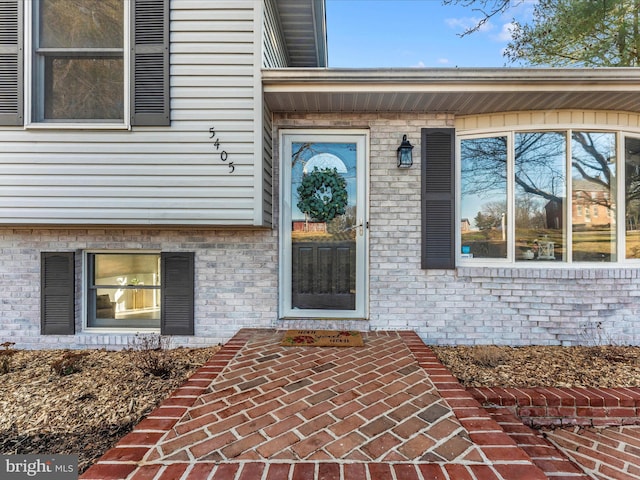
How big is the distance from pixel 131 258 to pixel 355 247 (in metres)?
2.50

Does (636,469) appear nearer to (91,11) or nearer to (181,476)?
(181,476)

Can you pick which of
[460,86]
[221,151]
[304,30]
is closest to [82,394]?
[221,151]

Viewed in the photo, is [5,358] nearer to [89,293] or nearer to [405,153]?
[89,293]

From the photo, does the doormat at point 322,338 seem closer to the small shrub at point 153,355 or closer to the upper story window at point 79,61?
the small shrub at point 153,355

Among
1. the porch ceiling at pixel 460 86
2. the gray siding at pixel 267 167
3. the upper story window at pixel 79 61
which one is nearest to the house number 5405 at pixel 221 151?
the gray siding at pixel 267 167

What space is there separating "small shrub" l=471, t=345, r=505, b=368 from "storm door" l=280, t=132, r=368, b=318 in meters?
1.18

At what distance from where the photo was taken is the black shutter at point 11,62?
9.52 ft

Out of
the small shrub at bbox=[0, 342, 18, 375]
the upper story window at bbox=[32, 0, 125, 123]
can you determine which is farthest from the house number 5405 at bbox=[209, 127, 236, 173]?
the small shrub at bbox=[0, 342, 18, 375]

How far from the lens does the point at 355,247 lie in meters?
3.38

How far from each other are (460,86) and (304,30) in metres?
2.34

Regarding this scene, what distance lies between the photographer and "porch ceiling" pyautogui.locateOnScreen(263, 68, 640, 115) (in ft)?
9.16

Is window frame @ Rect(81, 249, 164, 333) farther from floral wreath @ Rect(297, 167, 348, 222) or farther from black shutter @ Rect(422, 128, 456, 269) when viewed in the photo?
black shutter @ Rect(422, 128, 456, 269)

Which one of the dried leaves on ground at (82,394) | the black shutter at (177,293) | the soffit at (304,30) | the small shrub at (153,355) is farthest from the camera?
the soffit at (304,30)

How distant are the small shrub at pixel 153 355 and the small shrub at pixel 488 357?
9.03ft
